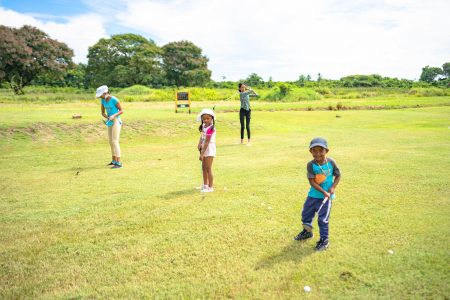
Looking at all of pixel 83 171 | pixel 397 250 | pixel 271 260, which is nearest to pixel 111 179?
pixel 83 171

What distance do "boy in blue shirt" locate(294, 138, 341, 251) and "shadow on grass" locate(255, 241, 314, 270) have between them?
14cm

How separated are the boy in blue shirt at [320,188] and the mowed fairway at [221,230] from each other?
0.67ft

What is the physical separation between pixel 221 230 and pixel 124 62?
6230 centimetres

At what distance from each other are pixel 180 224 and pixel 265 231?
4.58ft

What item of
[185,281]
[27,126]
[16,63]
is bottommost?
[185,281]

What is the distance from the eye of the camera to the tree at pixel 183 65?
64.8m

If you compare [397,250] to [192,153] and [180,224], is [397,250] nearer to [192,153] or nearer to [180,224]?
[180,224]

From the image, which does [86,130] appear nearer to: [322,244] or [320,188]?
[320,188]

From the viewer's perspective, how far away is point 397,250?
14.5 ft

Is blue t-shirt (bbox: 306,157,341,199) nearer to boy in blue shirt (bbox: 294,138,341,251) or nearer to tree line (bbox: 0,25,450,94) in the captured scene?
boy in blue shirt (bbox: 294,138,341,251)

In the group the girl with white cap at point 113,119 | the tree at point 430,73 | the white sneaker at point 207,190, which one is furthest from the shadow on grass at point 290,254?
the tree at point 430,73

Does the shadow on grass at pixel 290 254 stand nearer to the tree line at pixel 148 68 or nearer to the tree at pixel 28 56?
the tree at pixel 28 56

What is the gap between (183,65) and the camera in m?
65.3

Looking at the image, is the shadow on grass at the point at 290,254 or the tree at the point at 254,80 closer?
the shadow on grass at the point at 290,254
